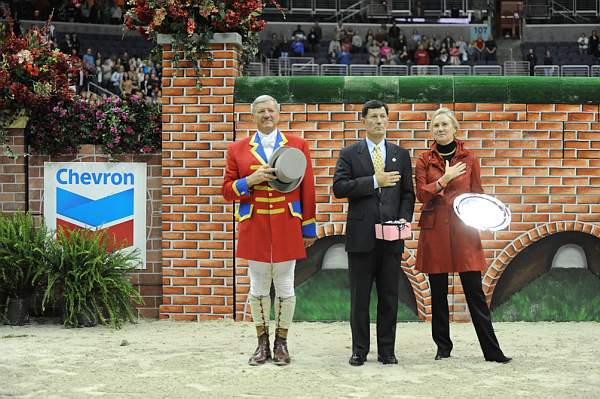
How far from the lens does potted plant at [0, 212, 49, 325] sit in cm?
769

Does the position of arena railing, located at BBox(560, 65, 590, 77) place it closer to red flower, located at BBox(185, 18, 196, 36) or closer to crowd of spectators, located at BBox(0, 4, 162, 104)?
crowd of spectators, located at BBox(0, 4, 162, 104)

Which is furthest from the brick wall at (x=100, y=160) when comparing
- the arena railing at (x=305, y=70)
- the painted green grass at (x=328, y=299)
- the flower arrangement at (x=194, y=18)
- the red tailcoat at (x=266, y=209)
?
the arena railing at (x=305, y=70)

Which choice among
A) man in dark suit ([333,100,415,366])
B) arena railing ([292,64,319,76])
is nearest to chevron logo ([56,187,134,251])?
man in dark suit ([333,100,415,366])

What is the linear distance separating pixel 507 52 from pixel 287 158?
2363cm

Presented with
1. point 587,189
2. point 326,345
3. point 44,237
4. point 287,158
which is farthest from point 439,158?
point 44,237

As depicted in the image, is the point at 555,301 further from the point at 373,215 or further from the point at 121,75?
the point at 121,75

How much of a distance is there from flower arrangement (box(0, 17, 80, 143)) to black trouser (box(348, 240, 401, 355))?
3.50 meters

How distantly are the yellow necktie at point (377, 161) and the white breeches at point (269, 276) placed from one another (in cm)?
84

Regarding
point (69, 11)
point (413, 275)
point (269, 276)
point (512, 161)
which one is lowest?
point (413, 275)

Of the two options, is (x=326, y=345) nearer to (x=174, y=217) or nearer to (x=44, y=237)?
(x=174, y=217)

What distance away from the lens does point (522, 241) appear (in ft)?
26.2

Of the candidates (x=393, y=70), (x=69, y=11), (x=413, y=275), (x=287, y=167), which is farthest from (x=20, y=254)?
(x=69, y=11)

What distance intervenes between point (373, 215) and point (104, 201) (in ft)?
10.0

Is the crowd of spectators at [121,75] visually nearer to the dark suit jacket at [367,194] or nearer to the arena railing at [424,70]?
the arena railing at [424,70]
